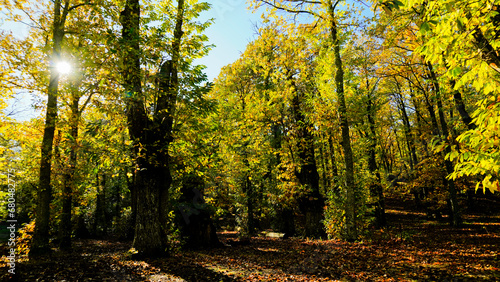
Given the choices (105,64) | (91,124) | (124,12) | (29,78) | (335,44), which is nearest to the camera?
(105,64)

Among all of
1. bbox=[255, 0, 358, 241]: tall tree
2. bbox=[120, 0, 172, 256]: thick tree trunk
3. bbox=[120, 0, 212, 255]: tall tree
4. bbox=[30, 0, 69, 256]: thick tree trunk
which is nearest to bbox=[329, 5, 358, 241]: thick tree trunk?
bbox=[255, 0, 358, 241]: tall tree

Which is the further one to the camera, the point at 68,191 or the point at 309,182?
the point at 309,182

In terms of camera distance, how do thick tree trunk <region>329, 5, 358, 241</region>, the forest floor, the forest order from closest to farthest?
the forest
the forest floor
thick tree trunk <region>329, 5, 358, 241</region>

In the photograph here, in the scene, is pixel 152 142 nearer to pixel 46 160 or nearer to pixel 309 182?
pixel 46 160

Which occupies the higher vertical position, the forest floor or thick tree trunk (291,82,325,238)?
thick tree trunk (291,82,325,238)

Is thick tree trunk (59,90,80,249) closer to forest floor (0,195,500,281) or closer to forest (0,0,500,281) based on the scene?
forest (0,0,500,281)

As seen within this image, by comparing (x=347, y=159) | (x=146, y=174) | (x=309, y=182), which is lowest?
(x=309, y=182)

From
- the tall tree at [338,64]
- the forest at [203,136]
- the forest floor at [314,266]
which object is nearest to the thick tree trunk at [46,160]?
the forest at [203,136]

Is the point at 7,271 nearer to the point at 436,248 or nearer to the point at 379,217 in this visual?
the point at 436,248

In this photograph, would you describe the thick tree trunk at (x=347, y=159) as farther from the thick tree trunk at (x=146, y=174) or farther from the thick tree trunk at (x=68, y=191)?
the thick tree trunk at (x=68, y=191)

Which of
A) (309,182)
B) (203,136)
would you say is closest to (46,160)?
(203,136)

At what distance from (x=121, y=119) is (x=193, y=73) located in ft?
9.68

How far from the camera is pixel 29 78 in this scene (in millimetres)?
9547

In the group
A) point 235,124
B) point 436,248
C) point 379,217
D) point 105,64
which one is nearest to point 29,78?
point 105,64
